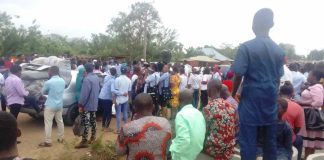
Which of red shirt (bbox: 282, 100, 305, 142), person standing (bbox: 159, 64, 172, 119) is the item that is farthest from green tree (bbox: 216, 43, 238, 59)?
red shirt (bbox: 282, 100, 305, 142)

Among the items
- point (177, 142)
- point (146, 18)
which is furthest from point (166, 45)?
point (177, 142)

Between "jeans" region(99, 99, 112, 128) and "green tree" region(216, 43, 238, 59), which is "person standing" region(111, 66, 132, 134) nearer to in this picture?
"jeans" region(99, 99, 112, 128)

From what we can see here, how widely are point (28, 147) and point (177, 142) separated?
17.7 ft

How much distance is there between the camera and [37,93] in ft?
30.8

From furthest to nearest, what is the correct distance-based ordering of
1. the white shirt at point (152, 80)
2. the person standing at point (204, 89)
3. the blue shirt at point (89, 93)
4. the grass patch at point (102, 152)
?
the person standing at point (204, 89), the white shirt at point (152, 80), the blue shirt at point (89, 93), the grass patch at point (102, 152)

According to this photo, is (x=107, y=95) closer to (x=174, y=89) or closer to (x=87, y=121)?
(x=87, y=121)

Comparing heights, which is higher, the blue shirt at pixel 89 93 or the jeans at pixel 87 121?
the blue shirt at pixel 89 93

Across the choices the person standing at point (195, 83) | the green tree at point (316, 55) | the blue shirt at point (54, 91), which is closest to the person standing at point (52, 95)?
the blue shirt at point (54, 91)

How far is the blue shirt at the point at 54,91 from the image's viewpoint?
796cm

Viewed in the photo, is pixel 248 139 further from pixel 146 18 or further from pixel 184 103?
pixel 146 18

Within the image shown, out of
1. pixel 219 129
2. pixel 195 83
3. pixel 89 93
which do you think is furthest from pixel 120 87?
pixel 219 129

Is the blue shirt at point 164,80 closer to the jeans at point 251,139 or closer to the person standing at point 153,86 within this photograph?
the person standing at point 153,86

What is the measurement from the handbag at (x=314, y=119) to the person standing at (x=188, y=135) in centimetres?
326

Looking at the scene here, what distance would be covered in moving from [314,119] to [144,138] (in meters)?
4.01
